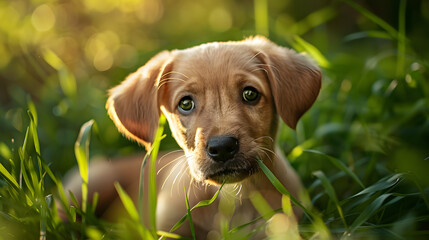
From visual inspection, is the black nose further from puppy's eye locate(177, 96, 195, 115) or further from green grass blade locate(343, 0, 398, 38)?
green grass blade locate(343, 0, 398, 38)

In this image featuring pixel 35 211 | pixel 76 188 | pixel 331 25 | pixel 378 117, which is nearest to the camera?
pixel 35 211

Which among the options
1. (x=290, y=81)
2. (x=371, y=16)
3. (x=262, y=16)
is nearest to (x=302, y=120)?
(x=371, y=16)

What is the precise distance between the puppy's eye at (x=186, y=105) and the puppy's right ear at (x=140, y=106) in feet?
0.52

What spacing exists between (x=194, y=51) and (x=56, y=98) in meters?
2.86

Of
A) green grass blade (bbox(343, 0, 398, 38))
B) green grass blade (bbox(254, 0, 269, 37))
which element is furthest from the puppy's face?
green grass blade (bbox(254, 0, 269, 37))

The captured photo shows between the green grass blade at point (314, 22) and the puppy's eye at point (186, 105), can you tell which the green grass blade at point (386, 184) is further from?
the green grass blade at point (314, 22)

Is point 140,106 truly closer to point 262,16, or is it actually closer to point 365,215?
point 365,215

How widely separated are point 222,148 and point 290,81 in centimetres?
71

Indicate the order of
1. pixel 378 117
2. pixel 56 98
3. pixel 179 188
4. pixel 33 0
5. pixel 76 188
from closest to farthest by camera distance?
A: 1. pixel 179 188
2. pixel 76 188
3. pixel 378 117
4. pixel 56 98
5. pixel 33 0

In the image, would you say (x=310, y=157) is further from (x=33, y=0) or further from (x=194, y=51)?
(x=33, y=0)

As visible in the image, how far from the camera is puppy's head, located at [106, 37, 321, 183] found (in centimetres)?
223

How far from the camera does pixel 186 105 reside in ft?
8.34

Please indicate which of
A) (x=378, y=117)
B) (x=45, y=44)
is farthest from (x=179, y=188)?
(x=45, y=44)

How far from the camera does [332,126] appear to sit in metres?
3.50
